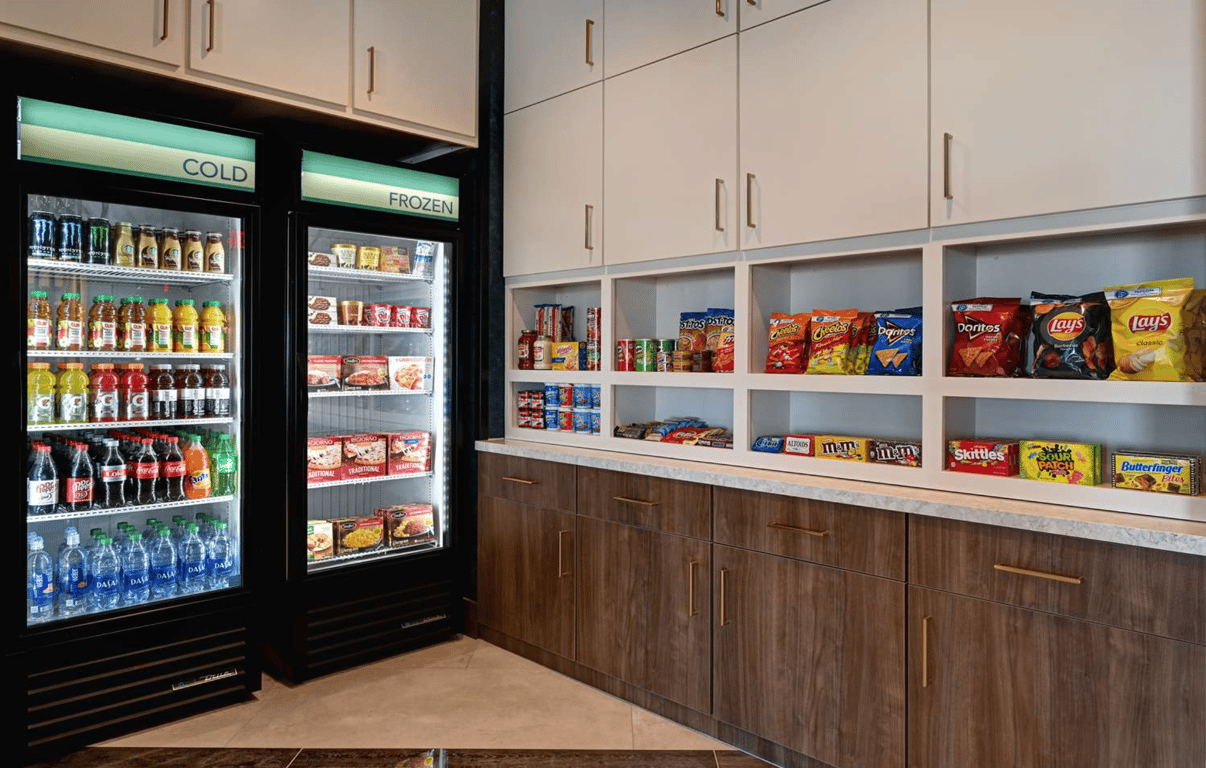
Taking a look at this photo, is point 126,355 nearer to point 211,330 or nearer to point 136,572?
point 211,330

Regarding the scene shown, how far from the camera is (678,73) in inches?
125

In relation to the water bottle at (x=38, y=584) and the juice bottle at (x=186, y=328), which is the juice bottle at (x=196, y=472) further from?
the water bottle at (x=38, y=584)

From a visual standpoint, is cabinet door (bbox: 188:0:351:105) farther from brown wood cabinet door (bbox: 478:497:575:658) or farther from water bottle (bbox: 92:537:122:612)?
brown wood cabinet door (bbox: 478:497:575:658)

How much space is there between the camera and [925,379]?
2.46 metres

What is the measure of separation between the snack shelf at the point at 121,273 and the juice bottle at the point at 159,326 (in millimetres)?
113

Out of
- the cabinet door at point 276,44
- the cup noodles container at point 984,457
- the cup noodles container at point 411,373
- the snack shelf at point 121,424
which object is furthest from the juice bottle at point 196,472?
the cup noodles container at point 984,457

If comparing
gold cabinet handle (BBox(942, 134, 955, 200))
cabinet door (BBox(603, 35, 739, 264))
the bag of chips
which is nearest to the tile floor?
the bag of chips

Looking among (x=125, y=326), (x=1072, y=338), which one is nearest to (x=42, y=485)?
(x=125, y=326)

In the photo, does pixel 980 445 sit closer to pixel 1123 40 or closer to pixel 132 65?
pixel 1123 40

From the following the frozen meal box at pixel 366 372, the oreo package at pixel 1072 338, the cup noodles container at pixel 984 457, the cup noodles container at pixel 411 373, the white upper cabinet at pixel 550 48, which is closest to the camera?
the oreo package at pixel 1072 338

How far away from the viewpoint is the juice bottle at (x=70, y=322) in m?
→ 2.90

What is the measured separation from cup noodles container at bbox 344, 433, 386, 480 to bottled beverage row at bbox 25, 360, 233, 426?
58 centimetres

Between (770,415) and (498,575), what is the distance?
160 centimetres

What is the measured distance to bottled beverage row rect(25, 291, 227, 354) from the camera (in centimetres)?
284
